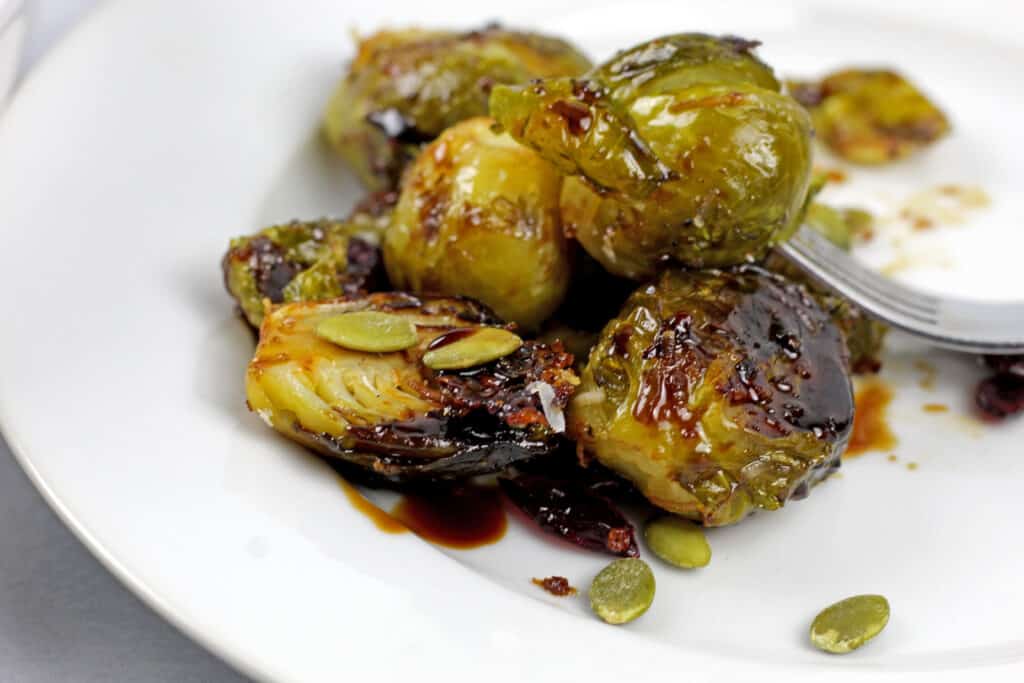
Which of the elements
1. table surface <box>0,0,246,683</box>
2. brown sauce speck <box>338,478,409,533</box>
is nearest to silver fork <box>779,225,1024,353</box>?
brown sauce speck <box>338,478,409,533</box>

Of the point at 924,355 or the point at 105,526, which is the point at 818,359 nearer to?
the point at 924,355

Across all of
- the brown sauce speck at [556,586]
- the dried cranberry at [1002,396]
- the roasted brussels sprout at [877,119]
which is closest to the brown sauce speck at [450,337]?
the brown sauce speck at [556,586]

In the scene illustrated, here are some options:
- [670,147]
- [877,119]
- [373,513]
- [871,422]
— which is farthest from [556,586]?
[877,119]

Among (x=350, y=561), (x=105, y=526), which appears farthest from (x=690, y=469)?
(x=105, y=526)

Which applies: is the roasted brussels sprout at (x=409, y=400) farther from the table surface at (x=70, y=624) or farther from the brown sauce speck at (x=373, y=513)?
the table surface at (x=70, y=624)

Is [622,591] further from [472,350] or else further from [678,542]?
[472,350]

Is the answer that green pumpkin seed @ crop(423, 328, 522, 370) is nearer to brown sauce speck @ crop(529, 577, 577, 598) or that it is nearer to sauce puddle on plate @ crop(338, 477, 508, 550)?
sauce puddle on plate @ crop(338, 477, 508, 550)
